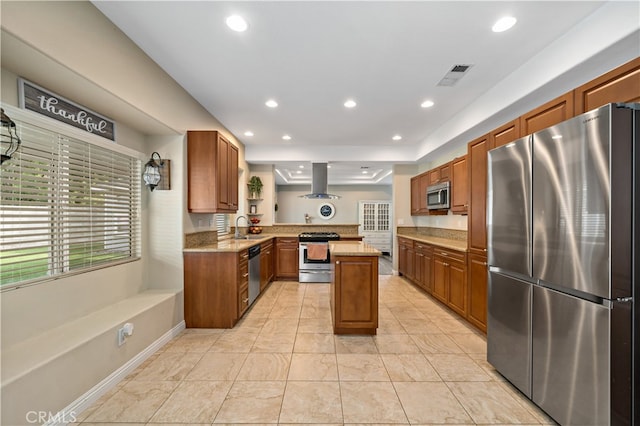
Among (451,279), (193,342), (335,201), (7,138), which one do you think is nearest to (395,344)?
(451,279)

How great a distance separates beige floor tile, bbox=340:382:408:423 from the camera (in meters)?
1.70

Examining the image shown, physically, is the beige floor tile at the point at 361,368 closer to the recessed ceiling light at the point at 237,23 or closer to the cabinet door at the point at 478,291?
the cabinet door at the point at 478,291

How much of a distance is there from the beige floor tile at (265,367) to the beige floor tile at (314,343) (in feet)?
0.66

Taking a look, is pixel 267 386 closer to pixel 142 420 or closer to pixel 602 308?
pixel 142 420

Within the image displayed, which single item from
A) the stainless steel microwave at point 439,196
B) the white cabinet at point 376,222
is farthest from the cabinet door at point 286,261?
the white cabinet at point 376,222

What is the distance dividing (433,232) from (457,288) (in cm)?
215

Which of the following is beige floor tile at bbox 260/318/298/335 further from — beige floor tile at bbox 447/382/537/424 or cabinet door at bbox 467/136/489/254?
cabinet door at bbox 467/136/489/254

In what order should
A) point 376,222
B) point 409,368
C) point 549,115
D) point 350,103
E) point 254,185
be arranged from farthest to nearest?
point 376,222 < point 254,185 < point 350,103 < point 409,368 < point 549,115

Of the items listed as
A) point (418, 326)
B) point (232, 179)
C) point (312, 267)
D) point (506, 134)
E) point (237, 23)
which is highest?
point (237, 23)

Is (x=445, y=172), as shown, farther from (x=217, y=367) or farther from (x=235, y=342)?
(x=217, y=367)

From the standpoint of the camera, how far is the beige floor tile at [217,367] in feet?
7.03

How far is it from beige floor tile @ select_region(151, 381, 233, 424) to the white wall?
7.68 meters

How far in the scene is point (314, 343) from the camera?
273cm

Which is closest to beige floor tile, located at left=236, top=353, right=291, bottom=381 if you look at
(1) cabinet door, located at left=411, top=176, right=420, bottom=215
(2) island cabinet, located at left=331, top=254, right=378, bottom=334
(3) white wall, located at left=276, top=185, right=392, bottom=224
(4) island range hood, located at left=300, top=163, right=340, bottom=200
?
(2) island cabinet, located at left=331, top=254, right=378, bottom=334
